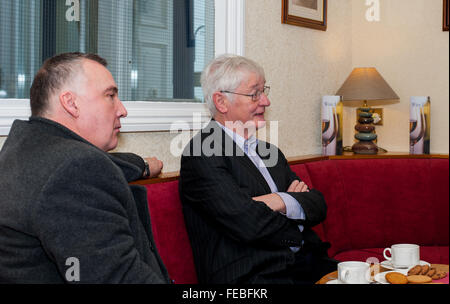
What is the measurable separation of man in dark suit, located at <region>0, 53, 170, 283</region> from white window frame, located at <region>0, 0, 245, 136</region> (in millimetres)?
545

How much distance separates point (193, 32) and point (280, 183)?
2.92 ft

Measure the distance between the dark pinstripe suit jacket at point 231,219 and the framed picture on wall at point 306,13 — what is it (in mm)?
1187

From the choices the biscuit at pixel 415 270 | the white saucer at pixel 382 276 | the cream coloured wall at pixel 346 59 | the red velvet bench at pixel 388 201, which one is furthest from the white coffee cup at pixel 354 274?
the cream coloured wall at pixel 346 59

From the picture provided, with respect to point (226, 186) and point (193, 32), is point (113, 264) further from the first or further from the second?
point (193, 32)

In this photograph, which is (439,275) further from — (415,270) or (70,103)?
(70,103)

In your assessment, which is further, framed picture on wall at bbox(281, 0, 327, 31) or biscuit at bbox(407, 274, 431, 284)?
framed picture on wall at bbox(281, 0, 327, 31)

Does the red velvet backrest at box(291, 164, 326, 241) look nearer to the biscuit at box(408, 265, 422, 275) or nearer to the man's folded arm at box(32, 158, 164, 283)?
the biscuit at box(408, 265, 422, 275)

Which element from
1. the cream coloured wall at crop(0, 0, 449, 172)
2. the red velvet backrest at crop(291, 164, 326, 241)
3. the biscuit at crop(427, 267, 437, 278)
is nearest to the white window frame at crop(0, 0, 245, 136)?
the cream coloured wall at crop(0, 0, 449, 172)

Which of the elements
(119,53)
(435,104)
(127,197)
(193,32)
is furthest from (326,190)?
(127,197)

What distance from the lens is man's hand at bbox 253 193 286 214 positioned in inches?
71.4

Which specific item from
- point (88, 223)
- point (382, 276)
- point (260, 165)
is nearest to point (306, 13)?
point (260, 165)

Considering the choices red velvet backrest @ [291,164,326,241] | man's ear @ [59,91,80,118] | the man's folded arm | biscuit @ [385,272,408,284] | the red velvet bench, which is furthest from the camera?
the red velvet bench
